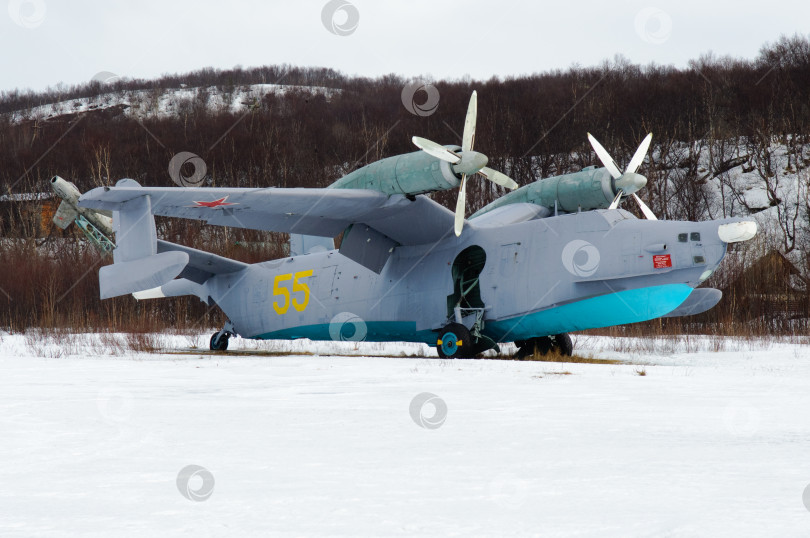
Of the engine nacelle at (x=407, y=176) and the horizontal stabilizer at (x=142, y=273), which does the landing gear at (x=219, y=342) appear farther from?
the engine nacelle at (x=407, y=176)

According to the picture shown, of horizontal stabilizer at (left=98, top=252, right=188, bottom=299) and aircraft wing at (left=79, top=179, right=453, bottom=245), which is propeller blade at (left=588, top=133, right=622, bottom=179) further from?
horizontal stabilizer at (left=98, top=252, right=188, bottom=299)

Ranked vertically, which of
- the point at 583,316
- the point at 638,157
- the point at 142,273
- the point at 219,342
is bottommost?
the point at 219,342

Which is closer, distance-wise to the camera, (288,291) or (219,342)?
(288,291)

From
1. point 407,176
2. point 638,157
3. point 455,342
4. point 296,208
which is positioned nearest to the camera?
point 407,176

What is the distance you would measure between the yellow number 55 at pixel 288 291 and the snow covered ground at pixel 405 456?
8.06 meters

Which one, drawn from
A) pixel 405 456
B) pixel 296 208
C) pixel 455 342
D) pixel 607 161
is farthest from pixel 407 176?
pixel 405 456

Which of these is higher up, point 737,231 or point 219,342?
point 737,231

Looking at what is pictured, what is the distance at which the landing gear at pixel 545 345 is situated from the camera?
53.0 ft

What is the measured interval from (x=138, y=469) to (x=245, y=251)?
34721 millimetres

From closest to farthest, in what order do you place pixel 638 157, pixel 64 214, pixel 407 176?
1. pixel 407 176
2. pixel 638 157
3. pixel 64 214

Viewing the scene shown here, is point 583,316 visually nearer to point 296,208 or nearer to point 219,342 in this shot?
point 296,208

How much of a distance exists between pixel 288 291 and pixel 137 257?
507cm

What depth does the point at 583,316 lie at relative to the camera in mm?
14078

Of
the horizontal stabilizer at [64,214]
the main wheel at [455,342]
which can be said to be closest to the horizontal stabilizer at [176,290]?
the horizontal stabilizer at [64,214]
